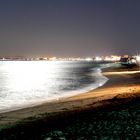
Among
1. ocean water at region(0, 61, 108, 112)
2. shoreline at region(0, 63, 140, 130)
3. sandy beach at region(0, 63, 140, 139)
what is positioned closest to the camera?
sandy beach at region(0, 63, 140, 139)

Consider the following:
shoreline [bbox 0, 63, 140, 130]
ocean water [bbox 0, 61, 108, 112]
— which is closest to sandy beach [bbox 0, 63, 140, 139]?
shoreline [bbox 0, 63, 140, 130]

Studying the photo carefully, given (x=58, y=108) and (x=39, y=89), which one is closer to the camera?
(x=58, y=108)

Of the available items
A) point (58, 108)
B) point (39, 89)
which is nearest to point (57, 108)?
point (58, 108)

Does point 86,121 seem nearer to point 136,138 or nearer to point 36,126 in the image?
point 36,126

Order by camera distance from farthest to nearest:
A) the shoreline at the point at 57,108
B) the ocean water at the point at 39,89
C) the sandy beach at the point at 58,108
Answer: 1. the ocean water at the point at 39,89
2. the shoreline at the point at 57,108
3. the sandy beach at the point at 58,108

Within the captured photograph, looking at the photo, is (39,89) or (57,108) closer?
(57,108)

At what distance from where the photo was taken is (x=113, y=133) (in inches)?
414

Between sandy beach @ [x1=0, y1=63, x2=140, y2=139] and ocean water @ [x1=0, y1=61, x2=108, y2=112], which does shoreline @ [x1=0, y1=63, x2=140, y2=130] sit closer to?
sandy beach @ [x1=0, y1=63, x2=140, y2=139]

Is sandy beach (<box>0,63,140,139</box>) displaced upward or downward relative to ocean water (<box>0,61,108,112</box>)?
upward

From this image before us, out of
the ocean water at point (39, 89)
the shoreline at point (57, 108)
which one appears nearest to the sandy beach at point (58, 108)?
the shoreline at point (57, 108)

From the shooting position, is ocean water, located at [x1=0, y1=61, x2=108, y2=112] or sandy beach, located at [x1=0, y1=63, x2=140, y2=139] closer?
sandy beach, located at [x1=0, y1=63, x2=140, y2=139]

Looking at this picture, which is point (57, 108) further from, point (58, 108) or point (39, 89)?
point (39, 89)

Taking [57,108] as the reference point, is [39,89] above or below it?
below

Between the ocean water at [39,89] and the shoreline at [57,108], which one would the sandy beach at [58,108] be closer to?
the shoreline at [57,108]
